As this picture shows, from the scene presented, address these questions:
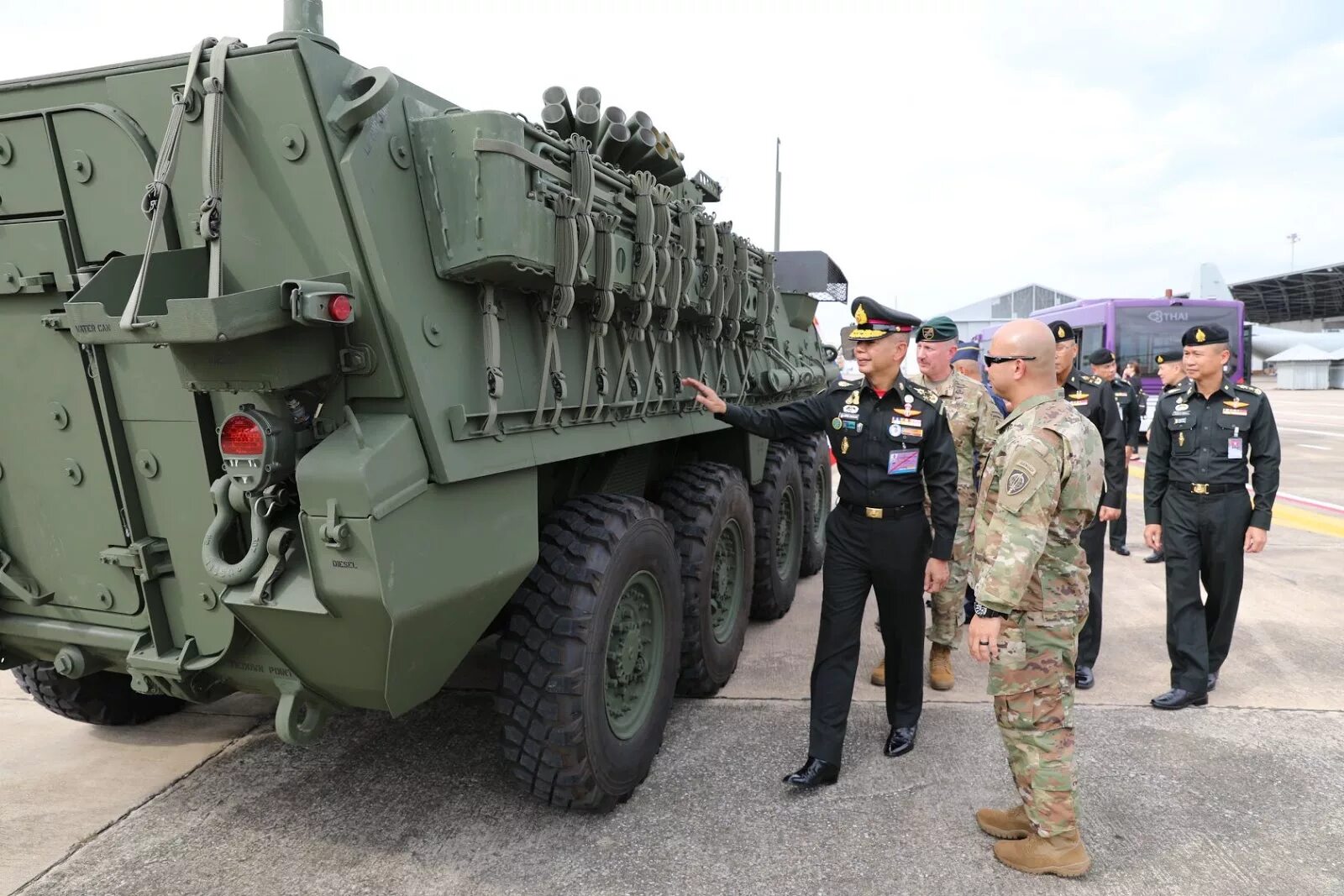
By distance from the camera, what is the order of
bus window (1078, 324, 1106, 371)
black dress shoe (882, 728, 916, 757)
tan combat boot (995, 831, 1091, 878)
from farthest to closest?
bus window (1078, 324, 1106, 371)
black dress shoe (882, 728, 916, 757)
tan combat boot (995, 831, 1091, 878)

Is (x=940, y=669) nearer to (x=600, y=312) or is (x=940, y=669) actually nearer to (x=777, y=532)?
(x=777, y=532)

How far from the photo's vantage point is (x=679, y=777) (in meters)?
3.35

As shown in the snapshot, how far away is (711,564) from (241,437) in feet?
7.34

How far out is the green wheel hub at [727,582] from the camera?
4.35 m

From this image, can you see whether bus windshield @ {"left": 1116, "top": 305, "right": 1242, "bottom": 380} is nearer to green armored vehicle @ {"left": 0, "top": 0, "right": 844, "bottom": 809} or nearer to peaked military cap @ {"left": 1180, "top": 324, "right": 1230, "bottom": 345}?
peaked military cap @ {"left": 1180, "top": 324, "right": 1230, "bottom": 345}

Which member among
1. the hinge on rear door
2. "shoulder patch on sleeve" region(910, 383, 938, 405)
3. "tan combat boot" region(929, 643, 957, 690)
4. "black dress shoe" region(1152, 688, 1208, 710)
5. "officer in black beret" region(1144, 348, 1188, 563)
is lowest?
"black dress shoe" region(1152, 688, 1208, 710)

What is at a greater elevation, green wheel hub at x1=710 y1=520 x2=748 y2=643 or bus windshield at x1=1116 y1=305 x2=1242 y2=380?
→ bus windshield at x1=1116 y1=305 x2=1242 y2=380

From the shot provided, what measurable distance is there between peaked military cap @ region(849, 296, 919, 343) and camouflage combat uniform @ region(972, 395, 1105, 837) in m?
0.72

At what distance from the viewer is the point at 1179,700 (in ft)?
13.1

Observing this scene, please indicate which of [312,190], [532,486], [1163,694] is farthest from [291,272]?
[1163,694]

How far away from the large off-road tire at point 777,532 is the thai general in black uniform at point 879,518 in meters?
1.53

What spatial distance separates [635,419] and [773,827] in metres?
1.61

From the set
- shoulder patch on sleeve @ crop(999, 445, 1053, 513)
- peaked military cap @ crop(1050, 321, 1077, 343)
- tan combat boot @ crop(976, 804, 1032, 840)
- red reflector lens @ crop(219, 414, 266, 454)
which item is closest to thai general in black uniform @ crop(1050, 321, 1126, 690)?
peaked military cap @ crop(1050, 321, 1077, 343)

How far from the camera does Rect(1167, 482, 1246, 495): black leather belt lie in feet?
13.1
